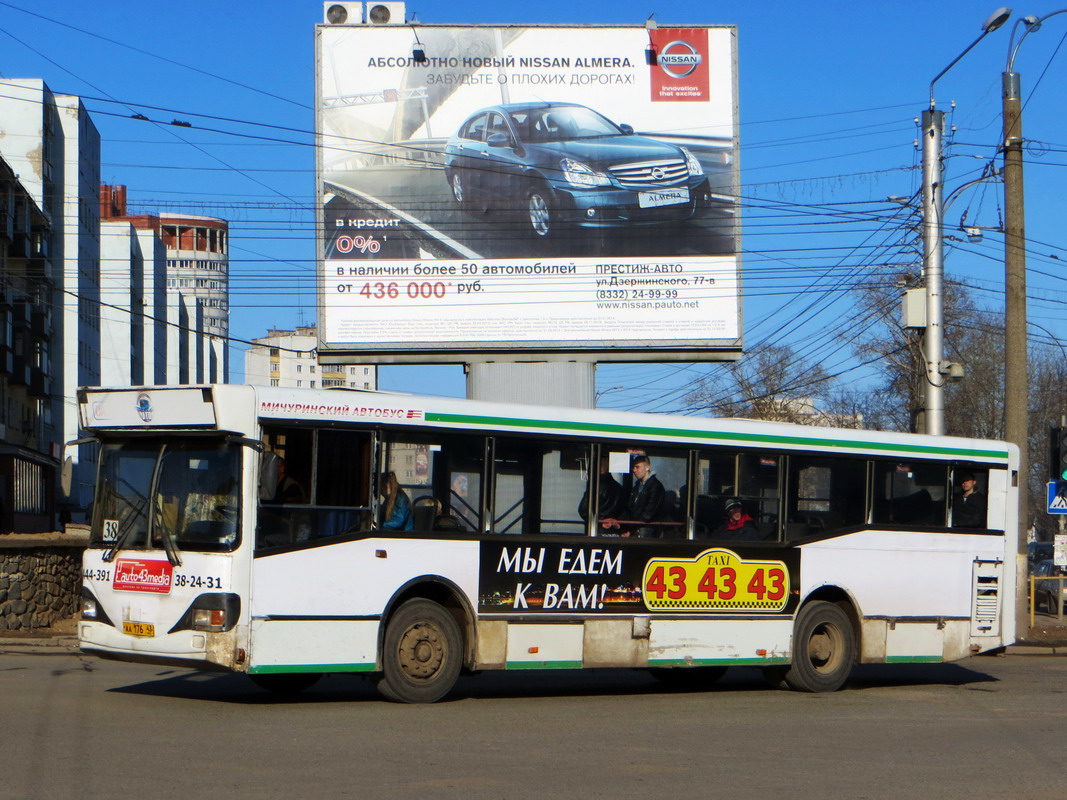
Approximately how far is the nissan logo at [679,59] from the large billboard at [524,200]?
0.20 feet

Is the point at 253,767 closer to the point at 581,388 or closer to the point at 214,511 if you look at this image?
the point at 214,511

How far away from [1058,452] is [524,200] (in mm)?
11201

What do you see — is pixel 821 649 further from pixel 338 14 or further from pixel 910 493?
pixel 338 14

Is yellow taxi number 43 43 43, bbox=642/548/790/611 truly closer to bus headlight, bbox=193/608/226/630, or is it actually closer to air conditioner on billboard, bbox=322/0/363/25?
bus headlight, bbox=193/608/226/630

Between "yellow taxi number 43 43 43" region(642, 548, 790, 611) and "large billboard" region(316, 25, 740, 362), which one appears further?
"large billboard" region(316, 25, 740, 362)

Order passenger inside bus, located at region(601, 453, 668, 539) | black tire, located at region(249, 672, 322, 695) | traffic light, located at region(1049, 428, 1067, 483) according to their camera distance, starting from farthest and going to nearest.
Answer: traffic light, located at region(1049, 428, 1067, 483)
passenger inside bus, located at region(601, 453, 668, 539)
black tire, located at region(249, 672, 322, 695)

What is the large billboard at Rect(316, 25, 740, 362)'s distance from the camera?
27.6 metres

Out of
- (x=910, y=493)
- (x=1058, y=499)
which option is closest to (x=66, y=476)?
(x=910, y=493)

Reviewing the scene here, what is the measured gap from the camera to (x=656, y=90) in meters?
28.2

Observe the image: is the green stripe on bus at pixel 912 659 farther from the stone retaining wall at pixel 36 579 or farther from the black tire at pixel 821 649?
the stone retaining wall at pixel 36 579

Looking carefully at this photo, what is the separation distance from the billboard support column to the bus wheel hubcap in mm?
16097

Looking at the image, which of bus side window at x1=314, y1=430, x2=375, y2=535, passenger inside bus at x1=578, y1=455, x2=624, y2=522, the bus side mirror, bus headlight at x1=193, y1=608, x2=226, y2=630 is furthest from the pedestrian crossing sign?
the bus side mirror

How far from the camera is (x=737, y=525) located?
1443cm

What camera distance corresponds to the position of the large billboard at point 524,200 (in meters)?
27.6
